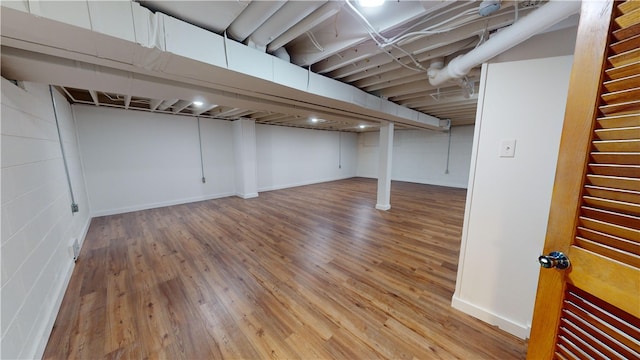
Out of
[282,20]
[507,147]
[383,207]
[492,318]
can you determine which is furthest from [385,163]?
[282,20]

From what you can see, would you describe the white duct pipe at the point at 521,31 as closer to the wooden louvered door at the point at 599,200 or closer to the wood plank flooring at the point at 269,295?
the wooden louvered door at the point at 599,200

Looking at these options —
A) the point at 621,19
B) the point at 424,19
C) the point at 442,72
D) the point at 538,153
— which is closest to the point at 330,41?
the point at 424,19

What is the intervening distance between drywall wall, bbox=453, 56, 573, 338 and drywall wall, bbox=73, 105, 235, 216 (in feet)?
18.3

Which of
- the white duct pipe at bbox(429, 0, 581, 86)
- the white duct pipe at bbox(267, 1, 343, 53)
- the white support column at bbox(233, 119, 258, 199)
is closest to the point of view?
the white duct pipe at bbox(429, 0, 581, 86)

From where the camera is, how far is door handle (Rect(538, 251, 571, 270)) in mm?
772

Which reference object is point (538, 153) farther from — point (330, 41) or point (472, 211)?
point (330, 41)

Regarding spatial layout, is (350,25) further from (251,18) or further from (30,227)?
(30,227)

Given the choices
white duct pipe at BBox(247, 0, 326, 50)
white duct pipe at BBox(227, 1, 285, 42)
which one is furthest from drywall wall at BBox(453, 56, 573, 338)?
white duct pipe at BBox(227, 1, 285, 42)

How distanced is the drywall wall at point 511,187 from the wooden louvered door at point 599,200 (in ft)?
2.36

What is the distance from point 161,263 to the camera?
2.44 metres

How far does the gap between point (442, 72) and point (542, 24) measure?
937 mm

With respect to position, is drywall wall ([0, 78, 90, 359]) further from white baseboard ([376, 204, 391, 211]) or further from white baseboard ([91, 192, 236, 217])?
white baseboard ([376, 204, 391, 211])

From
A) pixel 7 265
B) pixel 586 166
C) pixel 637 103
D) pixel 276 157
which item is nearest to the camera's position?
pixel 637 103

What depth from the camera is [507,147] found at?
1.43 metres
